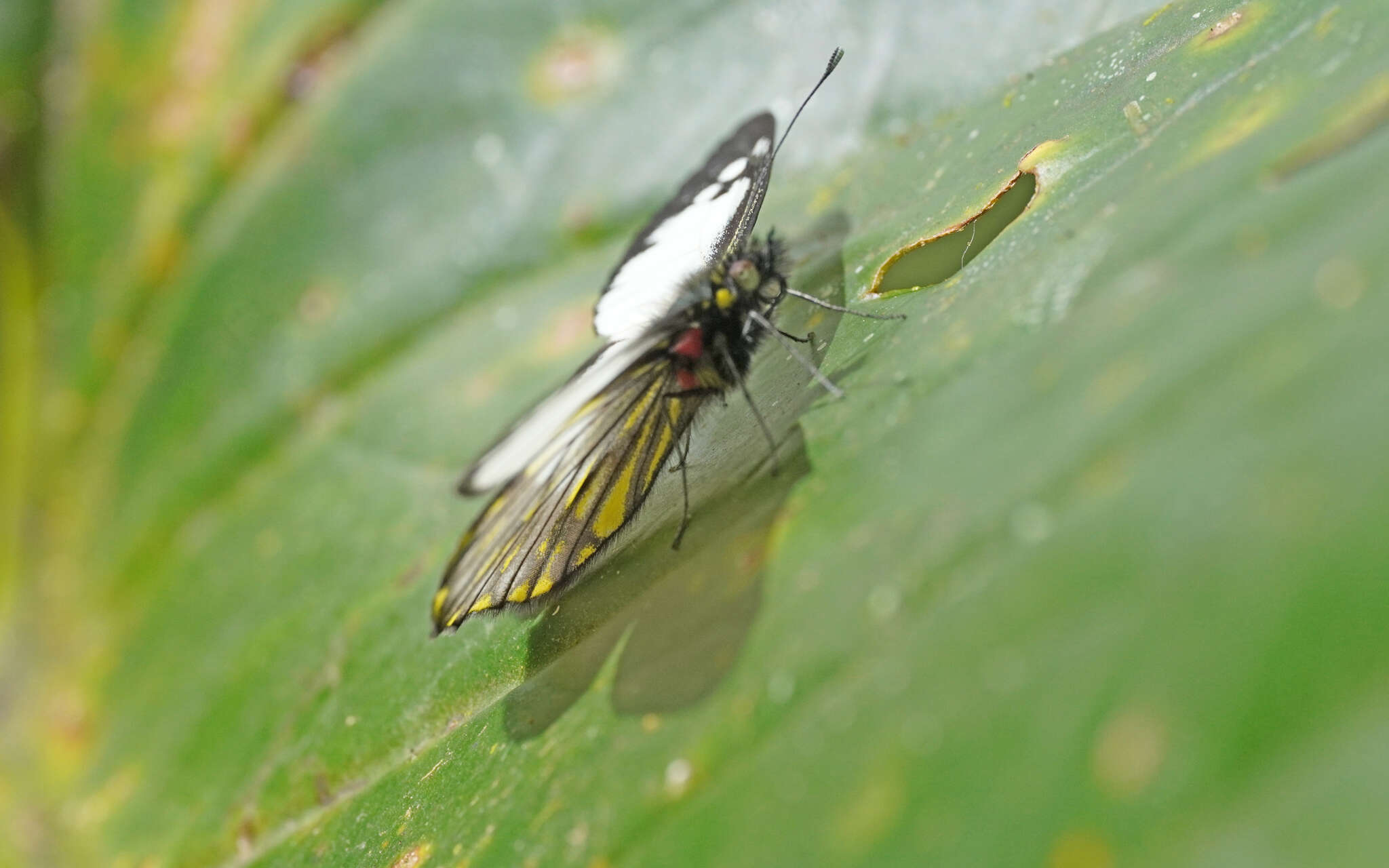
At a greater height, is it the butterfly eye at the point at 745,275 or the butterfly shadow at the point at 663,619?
the butterfly eye at the point at 745,275

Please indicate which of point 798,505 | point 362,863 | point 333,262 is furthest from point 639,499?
point 333,262

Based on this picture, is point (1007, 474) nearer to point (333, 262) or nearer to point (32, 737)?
point (333, 262)

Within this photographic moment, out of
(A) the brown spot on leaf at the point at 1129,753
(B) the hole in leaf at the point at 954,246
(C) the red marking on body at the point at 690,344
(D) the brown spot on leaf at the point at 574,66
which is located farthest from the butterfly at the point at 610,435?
(D) the brown spot on leaf at the point at 574,66

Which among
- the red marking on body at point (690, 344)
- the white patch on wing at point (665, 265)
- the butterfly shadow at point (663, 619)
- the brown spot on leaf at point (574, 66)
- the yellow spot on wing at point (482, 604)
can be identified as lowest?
the butterfly shadow at point (663, 619)

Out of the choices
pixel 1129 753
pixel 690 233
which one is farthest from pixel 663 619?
pixel 690 233

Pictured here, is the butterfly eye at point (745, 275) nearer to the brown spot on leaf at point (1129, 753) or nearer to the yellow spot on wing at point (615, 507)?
the yellow spot on wing at point (615, 507)

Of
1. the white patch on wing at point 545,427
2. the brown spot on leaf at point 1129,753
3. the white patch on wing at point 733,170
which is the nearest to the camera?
the brown spot on leaf at point 1129,753

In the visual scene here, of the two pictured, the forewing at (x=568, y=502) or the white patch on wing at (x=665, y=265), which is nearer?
the forewing at (x=568, y=502)
